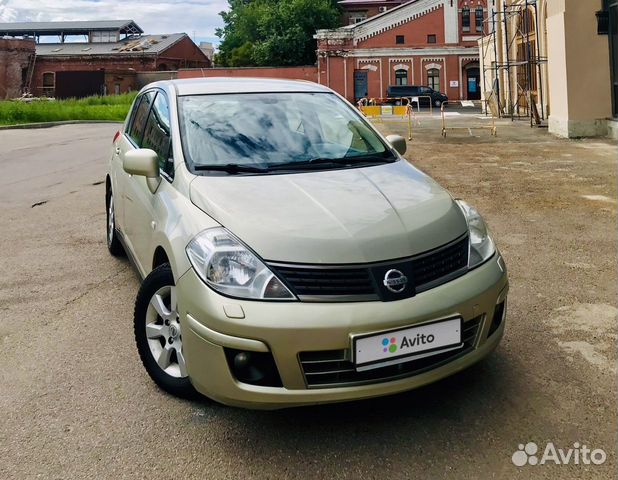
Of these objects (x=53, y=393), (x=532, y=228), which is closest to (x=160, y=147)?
(x=53, y=393)

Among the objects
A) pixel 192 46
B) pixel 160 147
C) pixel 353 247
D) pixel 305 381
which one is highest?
pixel 192 46

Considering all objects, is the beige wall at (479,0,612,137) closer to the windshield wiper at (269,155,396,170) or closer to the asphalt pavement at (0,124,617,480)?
the asphalt pavement at (0,124,617,480)

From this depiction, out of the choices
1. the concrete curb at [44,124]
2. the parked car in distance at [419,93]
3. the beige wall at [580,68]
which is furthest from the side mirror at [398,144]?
the parked car in distance at [419,93]

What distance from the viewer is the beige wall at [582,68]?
1474 centimetres

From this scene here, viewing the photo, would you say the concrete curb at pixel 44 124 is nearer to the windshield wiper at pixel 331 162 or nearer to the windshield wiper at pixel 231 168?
the windshield wiper at pixel 231 168

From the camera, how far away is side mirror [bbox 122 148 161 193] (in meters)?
3.50

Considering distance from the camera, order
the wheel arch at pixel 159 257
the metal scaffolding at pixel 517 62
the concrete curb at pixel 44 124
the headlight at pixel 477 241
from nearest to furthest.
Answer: the headlight at pixel 477 241
the wheel arch at pixel 159 257
the metal scaffolding at pixel 517 62
the concrete curb at pixel 44 124

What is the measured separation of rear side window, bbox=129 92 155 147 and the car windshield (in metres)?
0.73

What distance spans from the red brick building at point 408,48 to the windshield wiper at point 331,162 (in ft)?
150

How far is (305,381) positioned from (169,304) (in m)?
0.95

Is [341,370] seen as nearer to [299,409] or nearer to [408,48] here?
Result: [299,409]

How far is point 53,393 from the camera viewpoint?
3189 mm

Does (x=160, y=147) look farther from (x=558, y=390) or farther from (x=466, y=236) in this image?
(x=558, y=390)

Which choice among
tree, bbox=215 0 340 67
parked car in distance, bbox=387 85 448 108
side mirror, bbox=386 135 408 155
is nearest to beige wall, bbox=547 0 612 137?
side mirror, bbox=386 135 408 155
